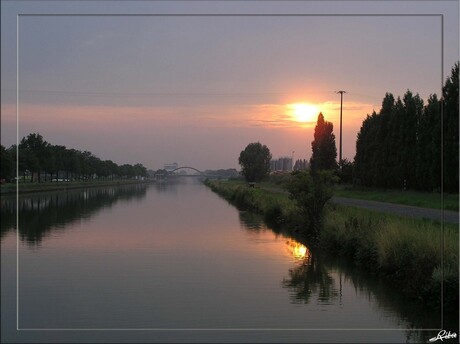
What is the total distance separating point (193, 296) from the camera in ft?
40.9

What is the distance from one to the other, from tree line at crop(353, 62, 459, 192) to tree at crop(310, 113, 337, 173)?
4366mm

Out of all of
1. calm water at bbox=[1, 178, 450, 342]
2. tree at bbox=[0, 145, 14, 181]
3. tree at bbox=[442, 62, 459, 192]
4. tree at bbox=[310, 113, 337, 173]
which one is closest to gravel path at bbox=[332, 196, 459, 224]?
tree at bbox=[442, 62, 459, 192]

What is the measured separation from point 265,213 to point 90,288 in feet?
67.2

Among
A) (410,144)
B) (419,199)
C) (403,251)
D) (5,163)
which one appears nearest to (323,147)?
(410,144)

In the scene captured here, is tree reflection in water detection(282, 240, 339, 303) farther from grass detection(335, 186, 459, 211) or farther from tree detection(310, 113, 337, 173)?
tree detection(310, 113, 337, 173)

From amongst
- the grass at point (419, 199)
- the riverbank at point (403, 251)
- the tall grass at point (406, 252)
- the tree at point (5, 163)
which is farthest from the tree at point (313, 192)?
the tree at point (5, 163)

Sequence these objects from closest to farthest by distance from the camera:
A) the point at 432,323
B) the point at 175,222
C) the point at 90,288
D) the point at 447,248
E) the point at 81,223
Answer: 1. the point at 432,323
2. the point at 447,248
3. the point at 90,288
4. the point at 81,223
5. the point at 175,222

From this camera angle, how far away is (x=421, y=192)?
117ft

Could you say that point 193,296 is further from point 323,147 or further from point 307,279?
point 323,147

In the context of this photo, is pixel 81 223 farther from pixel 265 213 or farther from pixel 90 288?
pixel 90 288

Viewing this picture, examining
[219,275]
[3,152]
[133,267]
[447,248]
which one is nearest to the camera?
[447,248]

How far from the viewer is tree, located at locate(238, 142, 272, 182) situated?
66.6 meters

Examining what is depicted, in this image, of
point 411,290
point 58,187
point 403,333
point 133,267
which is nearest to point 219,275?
point 133,267

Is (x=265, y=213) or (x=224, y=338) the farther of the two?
(x=265, y=213)
